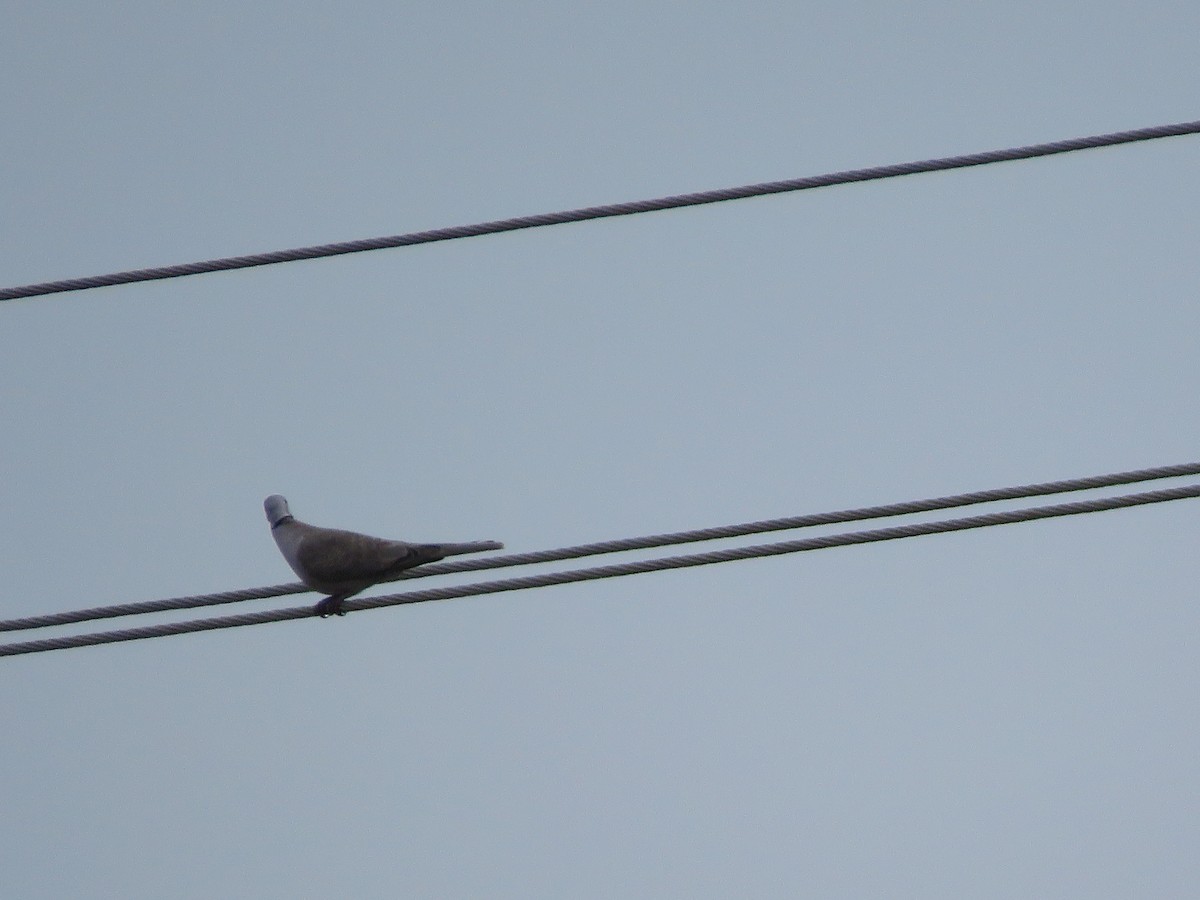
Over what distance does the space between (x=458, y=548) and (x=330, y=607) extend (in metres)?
0.73

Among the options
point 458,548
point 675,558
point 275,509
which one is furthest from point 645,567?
point 275,509

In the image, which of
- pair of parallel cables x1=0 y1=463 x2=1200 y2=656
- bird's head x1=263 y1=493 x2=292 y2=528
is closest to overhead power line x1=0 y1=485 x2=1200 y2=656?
pair of parallel cables x1=0 y1=463 x2=1200 y2=656

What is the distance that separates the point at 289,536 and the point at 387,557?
2.81ft

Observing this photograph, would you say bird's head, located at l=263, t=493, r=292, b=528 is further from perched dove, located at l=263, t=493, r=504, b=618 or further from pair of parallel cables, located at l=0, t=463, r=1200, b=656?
pair of parallel cables, located at l=0, t=463, r=1200, b=656

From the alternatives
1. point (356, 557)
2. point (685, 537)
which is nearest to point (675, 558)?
point (685, 537)

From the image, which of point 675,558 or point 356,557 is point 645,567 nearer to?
point 675,558

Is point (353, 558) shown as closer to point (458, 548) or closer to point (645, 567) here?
point (458, 548)

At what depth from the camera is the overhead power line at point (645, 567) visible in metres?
6.21

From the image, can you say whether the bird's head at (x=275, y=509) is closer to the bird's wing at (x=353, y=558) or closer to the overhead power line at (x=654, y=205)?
A: the bird's wing at (x=353, y=558)

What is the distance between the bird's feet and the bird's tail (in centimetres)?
48

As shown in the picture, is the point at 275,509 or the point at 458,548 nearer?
the point at 458,548

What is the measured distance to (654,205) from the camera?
6363 millimetres

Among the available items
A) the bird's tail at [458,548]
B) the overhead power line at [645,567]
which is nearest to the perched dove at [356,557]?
the bird's tail at [458,548]

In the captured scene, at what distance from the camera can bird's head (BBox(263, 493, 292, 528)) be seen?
9586mm
